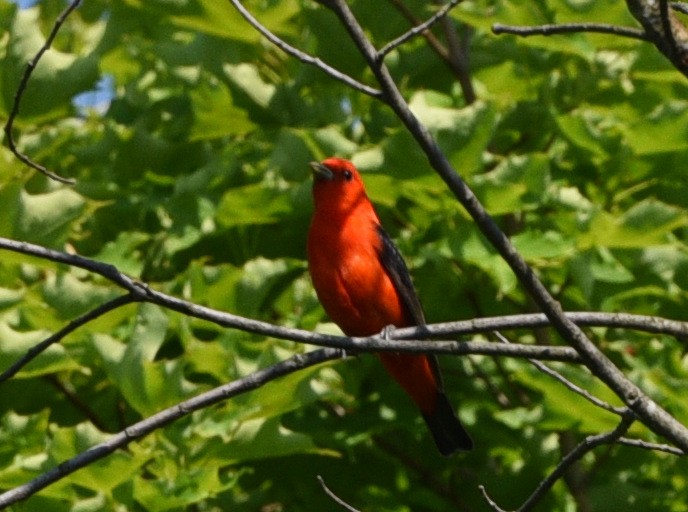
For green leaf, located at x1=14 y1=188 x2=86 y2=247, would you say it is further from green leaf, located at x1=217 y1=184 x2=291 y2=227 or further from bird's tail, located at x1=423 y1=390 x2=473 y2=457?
bird's tail, located at x1=423 y1=390 x2=473 y2=457

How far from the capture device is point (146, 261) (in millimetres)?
5363

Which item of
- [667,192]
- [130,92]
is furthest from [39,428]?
[667,192]

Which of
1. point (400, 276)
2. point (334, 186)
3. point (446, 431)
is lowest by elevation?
point (446, 431)

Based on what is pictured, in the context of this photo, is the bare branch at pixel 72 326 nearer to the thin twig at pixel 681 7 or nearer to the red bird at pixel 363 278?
the thin twig at pixel 681 7

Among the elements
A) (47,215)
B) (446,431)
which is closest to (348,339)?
(446,431)

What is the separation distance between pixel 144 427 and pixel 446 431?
2.24 m

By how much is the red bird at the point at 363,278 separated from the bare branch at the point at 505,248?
2251 mm

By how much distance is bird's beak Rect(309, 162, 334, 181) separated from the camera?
5.27m

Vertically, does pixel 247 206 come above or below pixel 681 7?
below

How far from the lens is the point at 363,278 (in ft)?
17.1

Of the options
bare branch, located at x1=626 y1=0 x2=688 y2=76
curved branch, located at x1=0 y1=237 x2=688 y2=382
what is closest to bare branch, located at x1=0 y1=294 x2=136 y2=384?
curved branch, located at x1=0 y1=237 x2=688 y2=382

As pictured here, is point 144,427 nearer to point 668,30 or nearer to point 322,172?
point 668,30

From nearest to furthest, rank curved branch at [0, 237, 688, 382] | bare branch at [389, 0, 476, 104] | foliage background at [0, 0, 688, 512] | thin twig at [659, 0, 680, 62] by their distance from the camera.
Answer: thin twig at [659, 0, 680, 62] < curved branch at [0, 237, 688, 382] < foliage background at [0, 0, 688, 512] < bare branch at [389, 0, 476, 104]

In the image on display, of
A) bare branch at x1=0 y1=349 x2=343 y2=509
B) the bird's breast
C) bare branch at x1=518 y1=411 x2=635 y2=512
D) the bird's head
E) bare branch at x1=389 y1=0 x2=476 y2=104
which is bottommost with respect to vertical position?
the bird's breast
